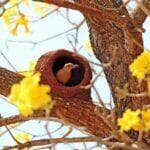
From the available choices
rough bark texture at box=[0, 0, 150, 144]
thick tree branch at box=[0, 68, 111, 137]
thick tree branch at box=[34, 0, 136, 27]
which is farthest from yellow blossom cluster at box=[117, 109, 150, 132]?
thick tree branch at box=[0, 68, 111, 137]

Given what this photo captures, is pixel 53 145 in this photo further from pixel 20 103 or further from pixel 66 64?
pixel 66 64

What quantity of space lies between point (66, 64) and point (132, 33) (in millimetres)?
973

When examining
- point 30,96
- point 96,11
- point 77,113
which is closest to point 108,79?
point 77,113

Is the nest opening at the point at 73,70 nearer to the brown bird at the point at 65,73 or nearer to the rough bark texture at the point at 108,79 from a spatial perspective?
the brown bird at the point at 65,73

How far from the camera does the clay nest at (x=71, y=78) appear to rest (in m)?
2.60

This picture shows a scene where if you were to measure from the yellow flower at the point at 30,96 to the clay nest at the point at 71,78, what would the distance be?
118 cm

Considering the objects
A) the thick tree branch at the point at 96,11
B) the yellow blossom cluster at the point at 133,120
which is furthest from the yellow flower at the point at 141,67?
the thick tree branch at the point at 96,11

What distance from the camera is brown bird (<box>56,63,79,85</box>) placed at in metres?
3.00

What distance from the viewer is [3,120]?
2277 millimetres

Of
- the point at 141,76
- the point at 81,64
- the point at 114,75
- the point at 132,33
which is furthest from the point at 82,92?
the point at 141,76

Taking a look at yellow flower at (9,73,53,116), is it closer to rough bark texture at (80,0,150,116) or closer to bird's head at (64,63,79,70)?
rough bark texture at (80,0,150,116)

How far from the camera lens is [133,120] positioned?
4.24ft

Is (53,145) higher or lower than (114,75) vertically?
lower

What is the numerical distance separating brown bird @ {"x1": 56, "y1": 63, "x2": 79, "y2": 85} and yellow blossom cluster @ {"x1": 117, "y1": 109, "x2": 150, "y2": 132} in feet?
5.18
